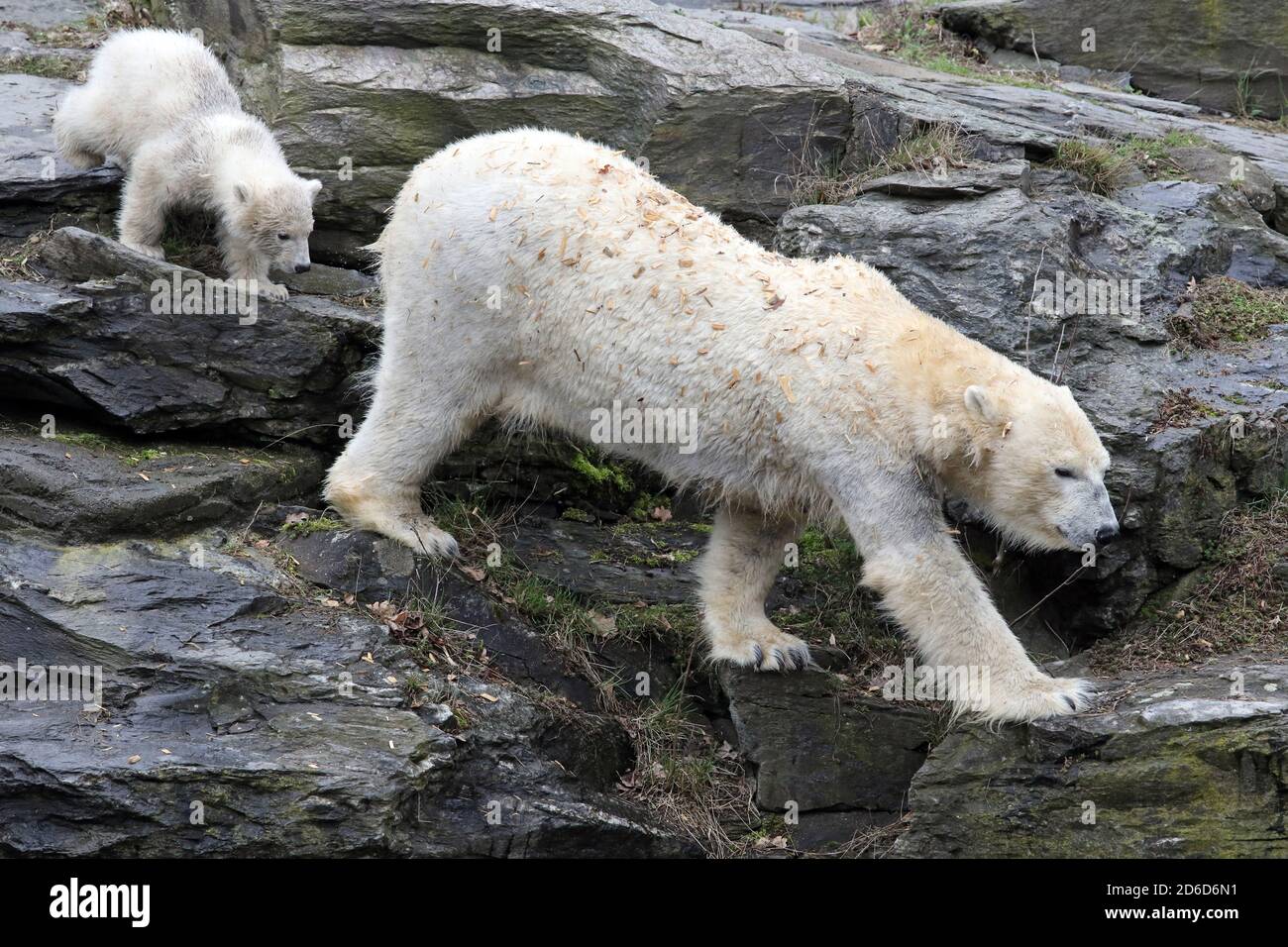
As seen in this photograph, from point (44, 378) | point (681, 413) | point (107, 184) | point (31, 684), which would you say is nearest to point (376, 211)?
point (107, 184)

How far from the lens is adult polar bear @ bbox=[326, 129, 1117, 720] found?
19.5 feet

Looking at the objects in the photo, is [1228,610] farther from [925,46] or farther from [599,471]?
[925,46]

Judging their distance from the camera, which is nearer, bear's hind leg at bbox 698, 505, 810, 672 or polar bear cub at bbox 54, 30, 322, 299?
bear's hind leg at bbox 698, 505, 810, 672

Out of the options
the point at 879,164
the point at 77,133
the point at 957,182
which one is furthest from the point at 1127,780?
the point at 77,133

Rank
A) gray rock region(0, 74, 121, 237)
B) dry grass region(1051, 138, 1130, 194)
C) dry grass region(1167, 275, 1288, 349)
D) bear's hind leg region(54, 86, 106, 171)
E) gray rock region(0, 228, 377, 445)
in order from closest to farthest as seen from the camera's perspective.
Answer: gray rock region(0, 228, 377, 445), gray rock region(0, 74, 121, 237), dry grass region(1167, 275, 1288, 349), bear's hind leg region(54, 86, 106, 171), dry grass region(1051, 138, 1130, 194)

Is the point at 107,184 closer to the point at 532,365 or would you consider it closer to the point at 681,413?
the point at 532,365

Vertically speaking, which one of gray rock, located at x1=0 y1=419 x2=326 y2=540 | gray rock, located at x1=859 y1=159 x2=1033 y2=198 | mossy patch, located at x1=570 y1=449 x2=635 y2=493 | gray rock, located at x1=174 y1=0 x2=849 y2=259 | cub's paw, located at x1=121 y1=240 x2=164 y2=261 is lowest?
mossy patch, located at x1=570 y1=449 x2=635 y2=493

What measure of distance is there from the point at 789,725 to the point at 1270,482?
317 cm

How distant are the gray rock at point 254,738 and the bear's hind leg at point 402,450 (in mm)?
596

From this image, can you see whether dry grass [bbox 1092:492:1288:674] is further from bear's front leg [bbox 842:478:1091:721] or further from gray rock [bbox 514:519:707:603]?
gray rock [bbox 514:519:707:603]

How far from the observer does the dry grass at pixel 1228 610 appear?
6773 millimetres

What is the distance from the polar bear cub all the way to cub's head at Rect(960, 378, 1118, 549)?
4.23 meters
